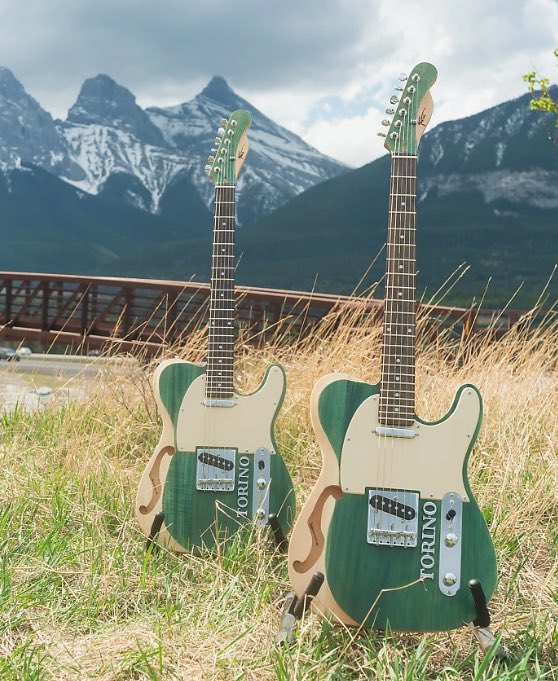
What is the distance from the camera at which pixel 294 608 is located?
2.77 m

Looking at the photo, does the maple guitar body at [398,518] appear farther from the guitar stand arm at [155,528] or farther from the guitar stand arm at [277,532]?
the guitar stand arm at [155,528]

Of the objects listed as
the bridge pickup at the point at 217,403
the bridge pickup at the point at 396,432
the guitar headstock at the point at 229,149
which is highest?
the guitar headstock at the point at 229,149

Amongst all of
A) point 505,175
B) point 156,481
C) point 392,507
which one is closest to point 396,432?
point 392,507

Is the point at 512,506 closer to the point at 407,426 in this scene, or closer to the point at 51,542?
the point at 407,426

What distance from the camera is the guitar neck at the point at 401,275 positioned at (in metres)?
2.88

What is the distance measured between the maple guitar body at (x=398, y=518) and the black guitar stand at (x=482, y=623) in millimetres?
29

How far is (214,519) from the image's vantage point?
3531 millimetres

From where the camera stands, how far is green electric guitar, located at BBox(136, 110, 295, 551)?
138 inches

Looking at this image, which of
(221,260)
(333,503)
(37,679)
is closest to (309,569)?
(333,503)

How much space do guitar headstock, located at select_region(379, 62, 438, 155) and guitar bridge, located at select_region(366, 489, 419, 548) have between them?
1.18 meters

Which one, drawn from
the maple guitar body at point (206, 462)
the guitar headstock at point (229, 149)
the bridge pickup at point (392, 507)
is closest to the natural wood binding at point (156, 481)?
the maple guitar body at point (206, 462)

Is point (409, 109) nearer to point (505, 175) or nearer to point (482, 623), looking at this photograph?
point (482, 623)

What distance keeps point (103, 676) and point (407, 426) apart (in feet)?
3.99

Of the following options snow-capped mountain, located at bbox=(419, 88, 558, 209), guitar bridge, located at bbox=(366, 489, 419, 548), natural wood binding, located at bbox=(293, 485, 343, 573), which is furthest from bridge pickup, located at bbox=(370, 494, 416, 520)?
snow-capped mountain, located at bbox=(419, 88, 558, 209)
